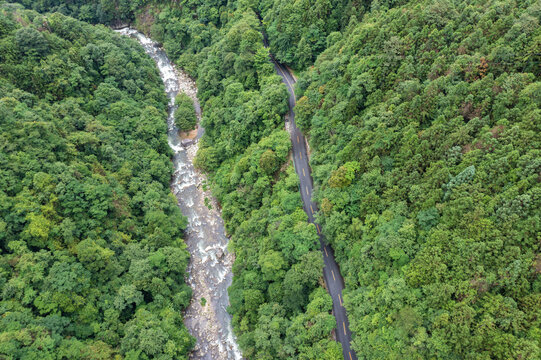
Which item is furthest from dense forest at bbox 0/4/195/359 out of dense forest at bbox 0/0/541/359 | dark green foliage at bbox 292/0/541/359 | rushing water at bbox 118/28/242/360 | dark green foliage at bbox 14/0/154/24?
dark green foliage at bbox 14/0/154/24

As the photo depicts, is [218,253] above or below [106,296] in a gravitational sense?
below

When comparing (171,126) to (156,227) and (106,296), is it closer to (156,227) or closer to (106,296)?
(156,227)

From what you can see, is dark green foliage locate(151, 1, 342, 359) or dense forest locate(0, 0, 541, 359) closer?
dense forest locate(0, 0, 541, 359)

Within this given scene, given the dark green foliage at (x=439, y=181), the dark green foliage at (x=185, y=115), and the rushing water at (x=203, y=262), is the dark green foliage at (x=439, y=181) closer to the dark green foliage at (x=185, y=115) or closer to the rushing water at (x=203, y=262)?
the rushing water at (x=203, y=262)

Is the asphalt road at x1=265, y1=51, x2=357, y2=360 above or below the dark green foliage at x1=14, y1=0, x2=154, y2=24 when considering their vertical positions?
below

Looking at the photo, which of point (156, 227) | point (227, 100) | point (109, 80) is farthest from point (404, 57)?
point (109, 80)

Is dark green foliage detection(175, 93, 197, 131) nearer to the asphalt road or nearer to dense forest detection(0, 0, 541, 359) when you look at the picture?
dense forest detection(0, 0, 541, 359)
